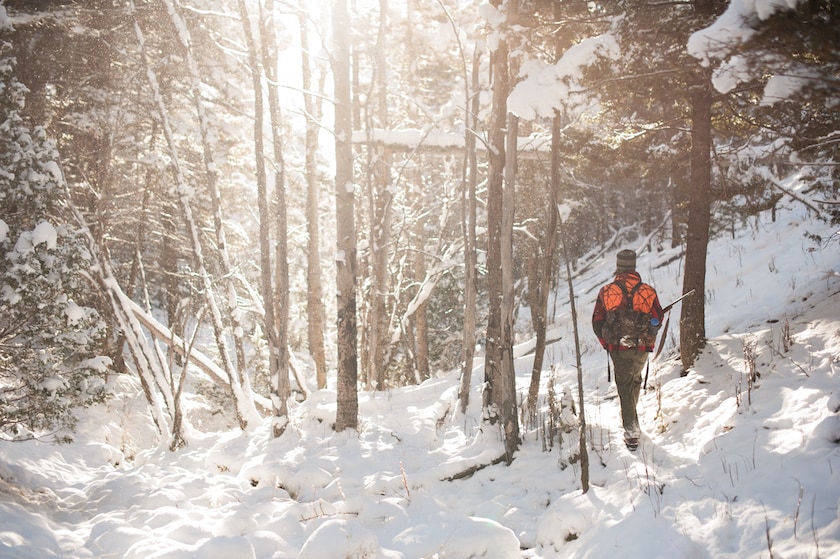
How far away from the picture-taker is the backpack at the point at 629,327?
5004mm

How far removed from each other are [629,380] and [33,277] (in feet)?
23.8

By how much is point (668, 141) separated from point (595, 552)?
643 centimetres

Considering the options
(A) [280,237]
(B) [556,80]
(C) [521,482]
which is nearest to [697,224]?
(B) [556,80]

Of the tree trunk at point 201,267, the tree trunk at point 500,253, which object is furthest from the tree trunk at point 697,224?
the tree trunk at point 201,267

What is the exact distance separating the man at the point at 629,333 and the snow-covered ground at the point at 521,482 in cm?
48

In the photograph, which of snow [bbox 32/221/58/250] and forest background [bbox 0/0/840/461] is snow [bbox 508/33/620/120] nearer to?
forest background [bbox 0/0/840/461]

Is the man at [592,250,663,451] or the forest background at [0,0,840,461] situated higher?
the forest background at [0,0,840,461]

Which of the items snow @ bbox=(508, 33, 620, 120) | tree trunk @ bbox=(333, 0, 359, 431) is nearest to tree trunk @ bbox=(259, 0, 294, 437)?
tree trunk @ bbox=(333, 0, 359, 431)

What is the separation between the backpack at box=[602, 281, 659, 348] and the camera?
5.00 m

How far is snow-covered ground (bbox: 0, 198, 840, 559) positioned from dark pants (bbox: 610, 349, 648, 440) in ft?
0.91

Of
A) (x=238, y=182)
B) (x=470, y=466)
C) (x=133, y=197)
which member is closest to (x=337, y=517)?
(x=470, y=466)

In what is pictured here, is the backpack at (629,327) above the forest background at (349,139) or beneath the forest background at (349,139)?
beneath

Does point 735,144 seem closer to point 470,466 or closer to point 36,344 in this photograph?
point 470,466

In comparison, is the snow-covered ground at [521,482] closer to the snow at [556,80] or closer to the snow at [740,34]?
the snow at [740,34]
